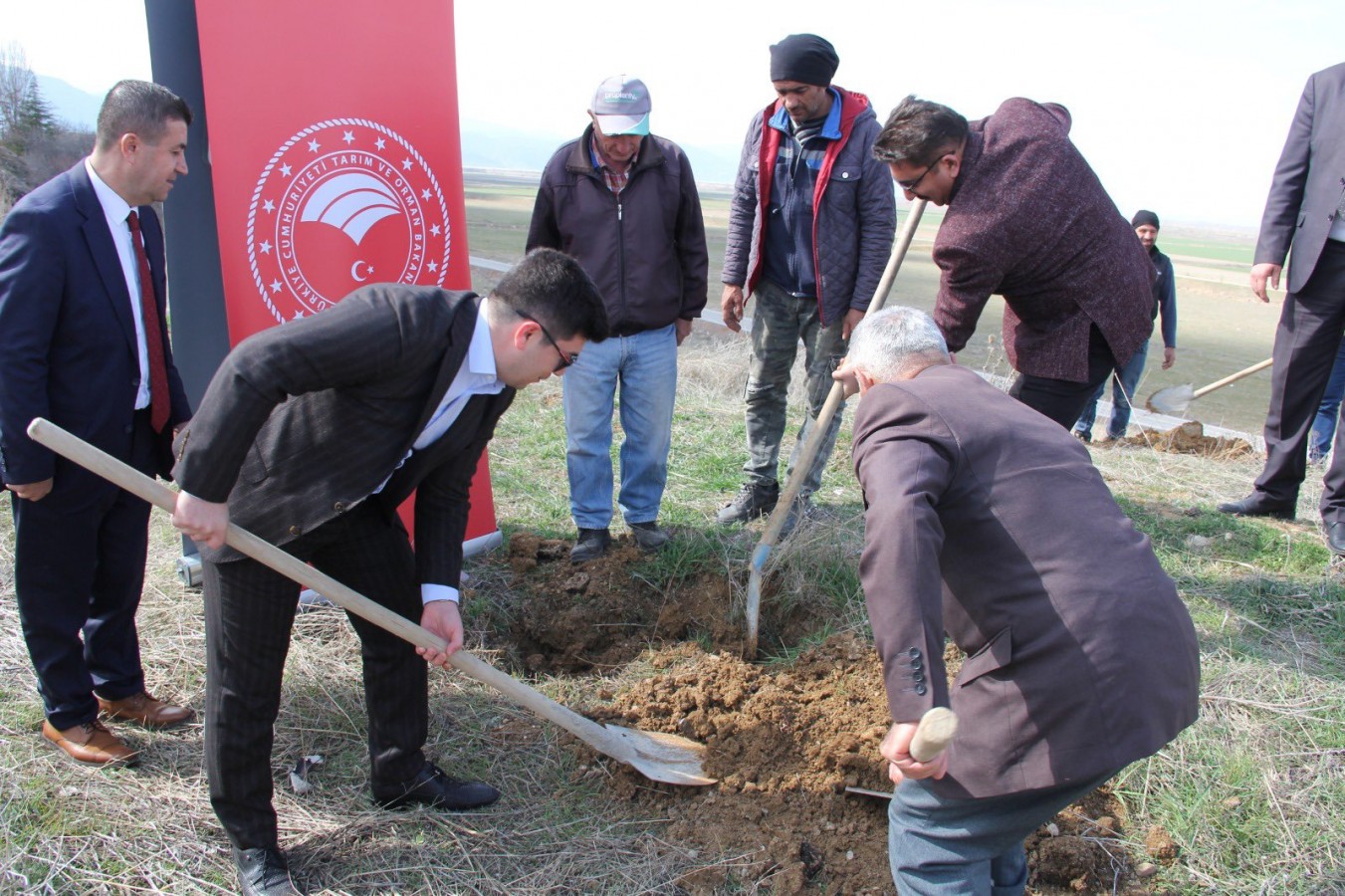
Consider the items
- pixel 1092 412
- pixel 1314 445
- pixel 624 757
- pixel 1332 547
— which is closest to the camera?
pixel 624 757

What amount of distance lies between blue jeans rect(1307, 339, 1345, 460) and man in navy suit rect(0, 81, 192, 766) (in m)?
6.88

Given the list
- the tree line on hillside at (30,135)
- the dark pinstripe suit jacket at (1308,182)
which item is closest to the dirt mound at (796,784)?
the dark pinstripe suit jacket at (1308,182)

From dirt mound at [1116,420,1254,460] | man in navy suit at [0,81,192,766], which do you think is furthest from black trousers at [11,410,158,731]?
dirt mound at [1116,420,1254,460]

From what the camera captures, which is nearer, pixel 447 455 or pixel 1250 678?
pixel 447 455

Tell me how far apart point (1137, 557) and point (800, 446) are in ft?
8.94

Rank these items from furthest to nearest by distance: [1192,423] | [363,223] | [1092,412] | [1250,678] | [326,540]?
[1092,412] → [1192,423] → [363,223] → [1250,678] → [326,540]

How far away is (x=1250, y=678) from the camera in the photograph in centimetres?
336

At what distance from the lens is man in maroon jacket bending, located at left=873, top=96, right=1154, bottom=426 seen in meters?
3.24

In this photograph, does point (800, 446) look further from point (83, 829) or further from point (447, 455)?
point (83, 829)

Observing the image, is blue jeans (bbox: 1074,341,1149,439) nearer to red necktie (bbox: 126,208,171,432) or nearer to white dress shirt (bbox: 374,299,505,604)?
white dress shirt (bbox: 374,299,505,604)

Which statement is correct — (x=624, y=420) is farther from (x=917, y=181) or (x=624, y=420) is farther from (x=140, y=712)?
(x=140, y=712)

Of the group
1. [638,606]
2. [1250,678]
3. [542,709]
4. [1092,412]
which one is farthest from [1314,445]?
[542,709]

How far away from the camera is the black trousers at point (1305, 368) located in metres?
4.45

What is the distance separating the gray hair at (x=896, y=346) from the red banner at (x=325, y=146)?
2.27 m
